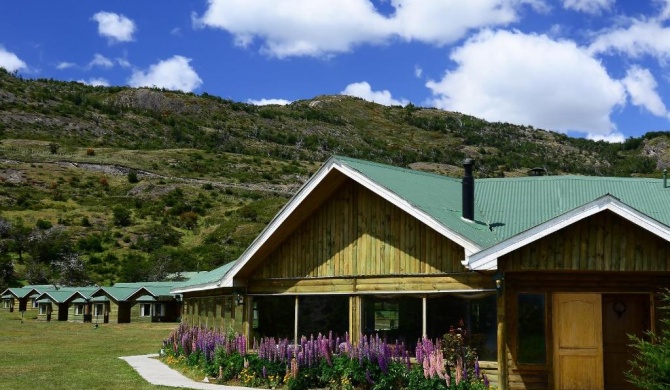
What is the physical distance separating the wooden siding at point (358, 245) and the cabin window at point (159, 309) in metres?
40.8

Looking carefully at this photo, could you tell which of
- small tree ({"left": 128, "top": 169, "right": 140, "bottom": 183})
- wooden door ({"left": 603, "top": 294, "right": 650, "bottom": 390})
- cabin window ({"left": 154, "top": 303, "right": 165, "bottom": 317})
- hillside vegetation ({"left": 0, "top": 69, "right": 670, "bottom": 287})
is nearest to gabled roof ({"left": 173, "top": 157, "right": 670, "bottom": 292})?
wooden door ({"left": 603, "top": 294, "right": 650, "bottom": 390})

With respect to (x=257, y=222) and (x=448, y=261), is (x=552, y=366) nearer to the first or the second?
(x=448, y=261)

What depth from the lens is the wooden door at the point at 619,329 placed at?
1634 centimetres

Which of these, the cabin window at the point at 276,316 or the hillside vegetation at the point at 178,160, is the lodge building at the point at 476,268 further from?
the hillside vegetation at the point at 178,160

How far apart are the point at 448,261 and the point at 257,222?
66334 mm

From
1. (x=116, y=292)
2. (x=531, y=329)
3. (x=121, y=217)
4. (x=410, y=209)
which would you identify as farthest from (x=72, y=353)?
(x=121, y=217)

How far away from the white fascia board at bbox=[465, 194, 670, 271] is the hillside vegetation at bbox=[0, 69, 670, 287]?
5665 centimetres

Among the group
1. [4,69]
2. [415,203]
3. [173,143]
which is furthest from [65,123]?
[415,203]

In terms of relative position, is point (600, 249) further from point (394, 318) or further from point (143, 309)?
point (143, 309)

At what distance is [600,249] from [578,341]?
2.29 m

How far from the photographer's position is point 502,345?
1480cm

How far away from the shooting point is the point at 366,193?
57.6 ft

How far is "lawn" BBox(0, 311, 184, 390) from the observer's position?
19.0 m

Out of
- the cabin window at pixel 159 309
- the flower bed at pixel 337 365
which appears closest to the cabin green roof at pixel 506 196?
the flower bed at pixel 337 365
